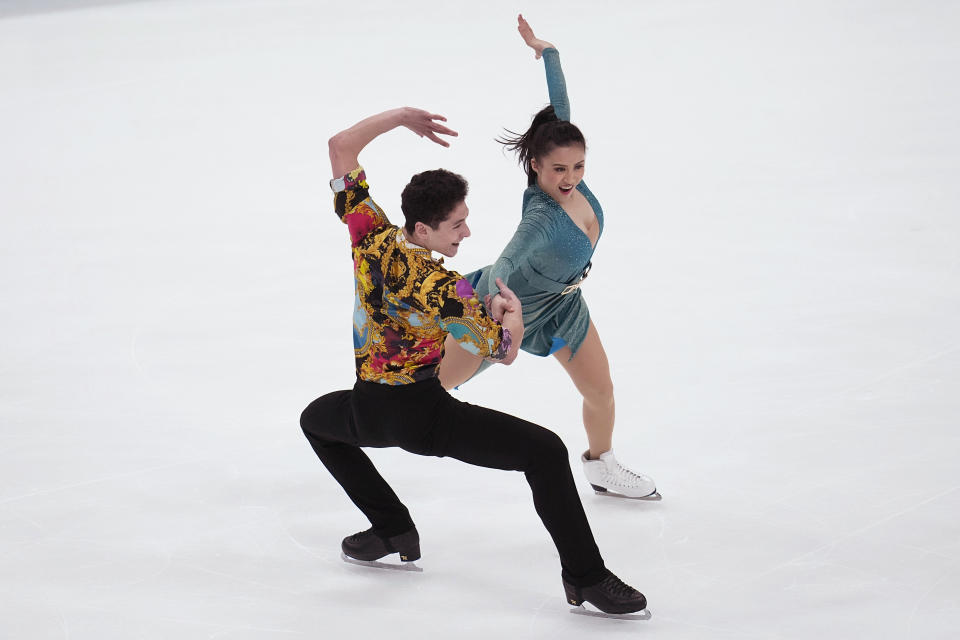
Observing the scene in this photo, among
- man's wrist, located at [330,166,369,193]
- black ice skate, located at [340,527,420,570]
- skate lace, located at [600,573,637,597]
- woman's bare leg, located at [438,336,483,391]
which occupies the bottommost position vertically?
skate lace, located at [600,573,637,597]

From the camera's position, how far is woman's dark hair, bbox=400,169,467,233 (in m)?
2.78

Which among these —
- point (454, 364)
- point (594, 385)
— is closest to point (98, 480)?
point (454, 364)

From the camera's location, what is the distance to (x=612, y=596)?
2947 millimetres

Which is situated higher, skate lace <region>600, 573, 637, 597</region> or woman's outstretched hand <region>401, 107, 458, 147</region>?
woman's outstretched hand <region>401, 107, 458, 147</region>

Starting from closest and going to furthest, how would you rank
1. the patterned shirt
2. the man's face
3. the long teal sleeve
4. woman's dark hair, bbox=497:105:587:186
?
the patterned shirt → the man's face → woman's dark hair, bbox=497:105:587:186 → the long teal sleeve

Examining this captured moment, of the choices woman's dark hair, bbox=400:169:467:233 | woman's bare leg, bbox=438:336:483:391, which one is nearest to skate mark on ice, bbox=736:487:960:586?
woman's bare leg, bbox=438:336:483:391

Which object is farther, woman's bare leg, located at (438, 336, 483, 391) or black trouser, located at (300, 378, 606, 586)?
woman's bare leg, located at (438, 336, 483, 391)

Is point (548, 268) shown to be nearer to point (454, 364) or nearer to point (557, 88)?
point (454, 364)

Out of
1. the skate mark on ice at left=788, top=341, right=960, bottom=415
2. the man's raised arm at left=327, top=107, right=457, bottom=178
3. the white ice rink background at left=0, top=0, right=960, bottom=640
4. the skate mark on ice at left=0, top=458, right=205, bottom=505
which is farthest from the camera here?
the skate mark on ice at left=788, top=341, right=960, bottom=415

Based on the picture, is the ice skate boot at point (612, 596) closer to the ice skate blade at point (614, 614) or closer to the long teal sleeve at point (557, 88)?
the ice skate blade at point (614, 614)

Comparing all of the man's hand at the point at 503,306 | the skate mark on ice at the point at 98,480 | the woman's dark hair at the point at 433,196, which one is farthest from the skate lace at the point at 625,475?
the skate mark on ice at the point at 98,480

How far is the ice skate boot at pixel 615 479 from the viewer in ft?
12.1

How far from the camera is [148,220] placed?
726cm

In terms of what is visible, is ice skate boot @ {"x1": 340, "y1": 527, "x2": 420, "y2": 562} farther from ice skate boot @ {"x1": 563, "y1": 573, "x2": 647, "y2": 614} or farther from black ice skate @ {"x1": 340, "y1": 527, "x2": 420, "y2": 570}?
ice skate boot @ {"x1": 563, "y1": 573, "x2": 647, "y2": 614}
